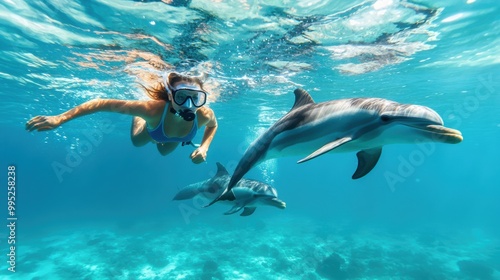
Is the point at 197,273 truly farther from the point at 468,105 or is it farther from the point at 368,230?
the point at 468,105

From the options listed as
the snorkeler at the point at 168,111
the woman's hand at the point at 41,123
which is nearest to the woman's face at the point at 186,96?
the snorkeler at the point at 168,111

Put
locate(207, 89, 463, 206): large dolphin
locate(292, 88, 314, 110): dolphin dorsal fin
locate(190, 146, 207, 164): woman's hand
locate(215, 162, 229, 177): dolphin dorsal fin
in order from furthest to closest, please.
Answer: locate(215, 162, 229, 177): dolphin dorsal fin
locate(190, 146, 207, 164): woman's hand
locate(292, 88, 314, 110): dolphin dorsal fin
locate(207, 89, 463, 206): large dolphin

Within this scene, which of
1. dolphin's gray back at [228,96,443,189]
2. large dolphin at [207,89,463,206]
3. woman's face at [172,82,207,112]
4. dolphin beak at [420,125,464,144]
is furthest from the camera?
woman's face at [172,82,207,112]

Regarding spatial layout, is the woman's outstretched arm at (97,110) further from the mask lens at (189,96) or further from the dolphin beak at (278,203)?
the dolphin beak at (278,203)

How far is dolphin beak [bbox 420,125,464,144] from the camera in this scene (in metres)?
2.67

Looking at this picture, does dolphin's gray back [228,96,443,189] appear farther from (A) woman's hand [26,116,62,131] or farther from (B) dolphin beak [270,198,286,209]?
(A) woman's hand [26,116,62,131]

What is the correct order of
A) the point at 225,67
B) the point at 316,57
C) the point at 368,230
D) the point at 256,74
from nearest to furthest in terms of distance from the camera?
1. the point at 316,57
2. the point at 225,67
3. the point at 256,74
4. the point at 368,230

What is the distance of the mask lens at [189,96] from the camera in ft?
17.2

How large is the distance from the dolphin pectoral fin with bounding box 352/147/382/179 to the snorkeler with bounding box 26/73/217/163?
2.57m

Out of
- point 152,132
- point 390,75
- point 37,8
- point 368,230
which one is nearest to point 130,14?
point 37,8

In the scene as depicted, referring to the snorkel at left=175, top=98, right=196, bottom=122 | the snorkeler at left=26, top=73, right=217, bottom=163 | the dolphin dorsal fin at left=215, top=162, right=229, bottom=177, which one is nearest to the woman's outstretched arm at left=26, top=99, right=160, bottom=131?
the snorkeler at left=26, top=73, right=217, bottom=163

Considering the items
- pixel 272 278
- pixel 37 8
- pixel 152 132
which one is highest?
pixel 37 8

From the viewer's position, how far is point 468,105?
25891mm

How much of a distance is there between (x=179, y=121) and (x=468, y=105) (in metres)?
29.3
